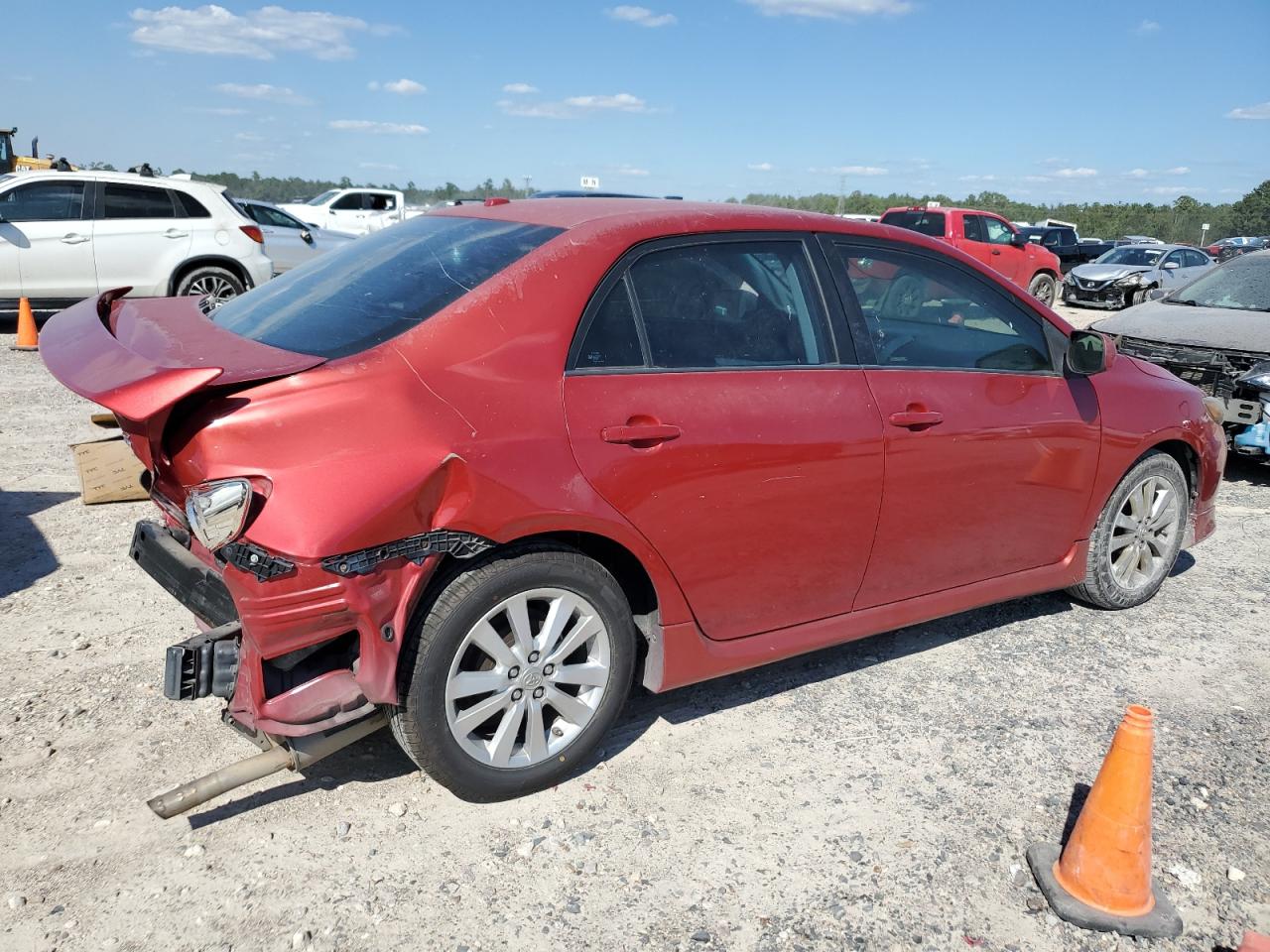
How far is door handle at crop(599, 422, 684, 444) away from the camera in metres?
3.13

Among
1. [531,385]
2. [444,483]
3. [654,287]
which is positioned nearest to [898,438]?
[654,287]

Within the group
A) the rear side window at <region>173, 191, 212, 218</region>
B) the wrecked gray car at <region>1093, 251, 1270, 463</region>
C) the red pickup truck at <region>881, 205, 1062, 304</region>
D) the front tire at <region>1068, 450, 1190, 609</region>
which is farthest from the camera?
the red pickup truck at <region>881, 205, 1062, 304</region>

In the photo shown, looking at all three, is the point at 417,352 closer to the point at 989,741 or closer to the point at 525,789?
the point at 525,789

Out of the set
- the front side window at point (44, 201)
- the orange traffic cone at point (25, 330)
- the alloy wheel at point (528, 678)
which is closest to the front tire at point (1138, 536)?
the alloy wheel at point (528, 678)

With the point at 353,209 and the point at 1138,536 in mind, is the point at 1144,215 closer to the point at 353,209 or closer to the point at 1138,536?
the point at 353,209

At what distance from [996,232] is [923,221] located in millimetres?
1431

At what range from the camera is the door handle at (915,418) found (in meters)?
3.74

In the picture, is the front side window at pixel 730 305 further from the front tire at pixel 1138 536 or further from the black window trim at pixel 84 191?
the black window trim at pixel 84 191

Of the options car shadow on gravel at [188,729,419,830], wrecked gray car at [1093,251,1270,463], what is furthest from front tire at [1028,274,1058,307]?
car shadow on gravel at [188,729,419,830]

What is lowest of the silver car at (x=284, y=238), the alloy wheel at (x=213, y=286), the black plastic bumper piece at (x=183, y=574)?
the black plastic bumper piece at (x=183, y=574)

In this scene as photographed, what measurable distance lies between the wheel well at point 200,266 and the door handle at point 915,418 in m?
9.58

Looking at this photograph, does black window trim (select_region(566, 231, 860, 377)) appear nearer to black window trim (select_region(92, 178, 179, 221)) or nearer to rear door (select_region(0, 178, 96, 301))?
black window trim (select_region(92, 178, 179, 221))

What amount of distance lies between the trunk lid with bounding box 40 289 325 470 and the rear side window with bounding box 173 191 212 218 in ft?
28.6

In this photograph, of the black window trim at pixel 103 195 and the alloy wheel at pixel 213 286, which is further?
the alloy wheel at pixel 213 286
